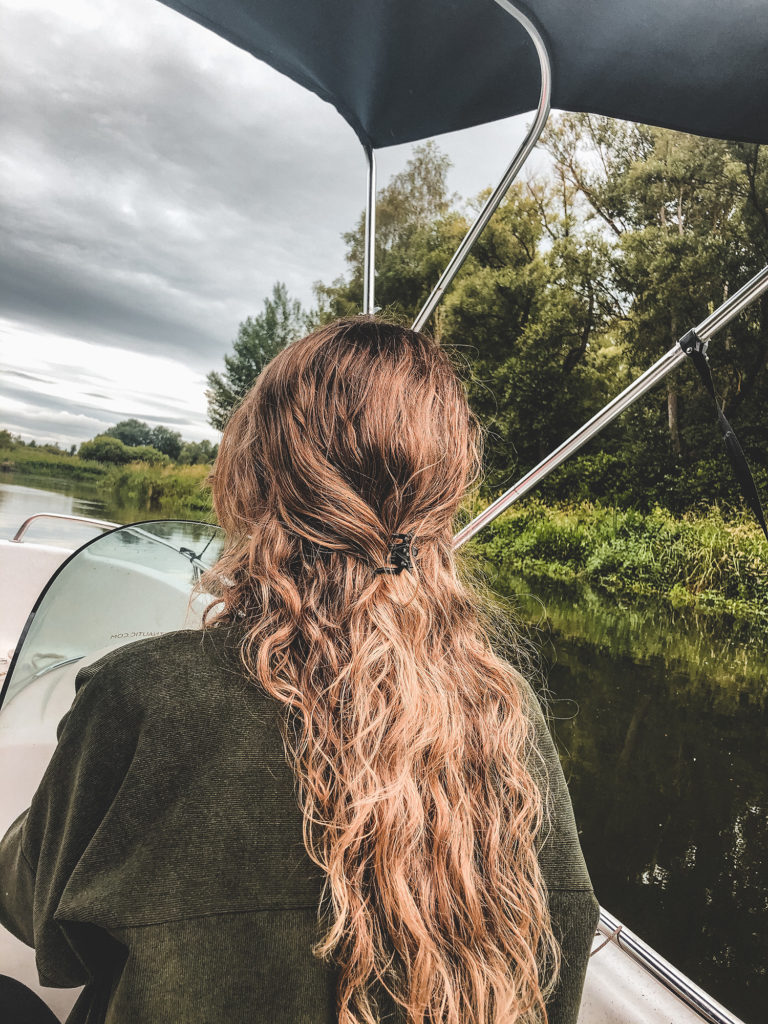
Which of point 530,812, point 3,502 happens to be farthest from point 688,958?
point 3,502

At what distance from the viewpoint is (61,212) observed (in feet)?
43.2

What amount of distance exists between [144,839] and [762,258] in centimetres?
1012

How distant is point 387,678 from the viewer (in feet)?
1.62

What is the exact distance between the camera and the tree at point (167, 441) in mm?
11734

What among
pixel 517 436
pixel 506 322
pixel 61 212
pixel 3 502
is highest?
pixel 61 212

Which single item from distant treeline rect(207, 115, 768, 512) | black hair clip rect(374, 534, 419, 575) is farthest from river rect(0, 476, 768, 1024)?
black hair clip rect(374, 534, 419, 575)

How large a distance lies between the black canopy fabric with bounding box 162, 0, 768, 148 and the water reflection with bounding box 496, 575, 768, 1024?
2.91 m

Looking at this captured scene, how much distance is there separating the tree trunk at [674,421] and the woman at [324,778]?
354 inches

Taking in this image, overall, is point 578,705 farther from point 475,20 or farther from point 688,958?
point 475,20

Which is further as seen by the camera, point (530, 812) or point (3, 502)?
point (3, 502)

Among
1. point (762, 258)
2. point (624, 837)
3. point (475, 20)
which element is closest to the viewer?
point (475, 20)

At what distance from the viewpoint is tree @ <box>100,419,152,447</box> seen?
1211 centimetres

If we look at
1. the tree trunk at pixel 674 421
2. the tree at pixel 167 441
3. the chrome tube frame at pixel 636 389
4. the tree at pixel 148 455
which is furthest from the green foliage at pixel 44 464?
the chrome tube frame at pixel 636 389

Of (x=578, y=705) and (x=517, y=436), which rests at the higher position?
(x=517, y=436)
